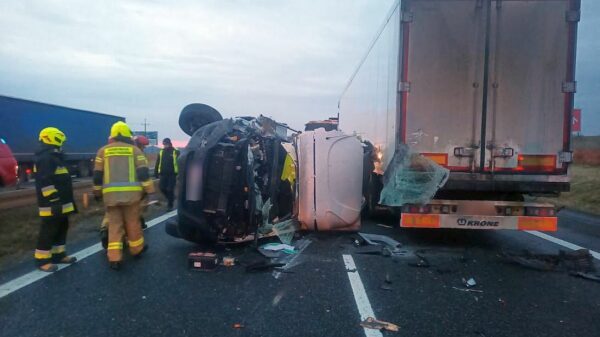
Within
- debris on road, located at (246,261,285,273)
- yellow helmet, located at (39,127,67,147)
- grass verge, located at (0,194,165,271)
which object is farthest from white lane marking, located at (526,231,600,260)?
grass verge, located at (0,194,165,271)

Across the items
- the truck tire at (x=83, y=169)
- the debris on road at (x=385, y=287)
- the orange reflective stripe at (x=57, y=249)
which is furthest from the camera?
the truck tire at (x=83, y=169)

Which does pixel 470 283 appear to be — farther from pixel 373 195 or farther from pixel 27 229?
pixel 27 229

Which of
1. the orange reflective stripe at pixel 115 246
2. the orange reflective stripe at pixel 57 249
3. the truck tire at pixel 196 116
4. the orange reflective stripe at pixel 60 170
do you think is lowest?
the orange reflective stripe at pixel 57 249

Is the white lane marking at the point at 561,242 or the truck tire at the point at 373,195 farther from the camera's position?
the truck tire at the point at 373,195

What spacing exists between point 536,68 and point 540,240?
300 centimetres

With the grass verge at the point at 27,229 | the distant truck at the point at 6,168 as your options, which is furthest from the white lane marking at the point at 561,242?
the distant truck at the point at 6,168

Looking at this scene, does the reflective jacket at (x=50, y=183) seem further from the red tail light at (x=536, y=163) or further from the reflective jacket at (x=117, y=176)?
the red tail light at (x=536, y=163)

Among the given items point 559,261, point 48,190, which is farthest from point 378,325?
point 48,190

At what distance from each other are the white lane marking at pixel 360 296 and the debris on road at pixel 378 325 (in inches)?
2.3

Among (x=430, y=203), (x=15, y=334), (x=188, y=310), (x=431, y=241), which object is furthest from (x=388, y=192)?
(x=15, y=334)

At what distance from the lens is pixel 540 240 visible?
7.54 m

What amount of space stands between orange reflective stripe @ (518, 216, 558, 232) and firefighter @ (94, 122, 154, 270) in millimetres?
4914

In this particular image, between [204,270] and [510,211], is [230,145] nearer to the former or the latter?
[204,270]

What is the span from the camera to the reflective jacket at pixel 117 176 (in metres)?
5.45
